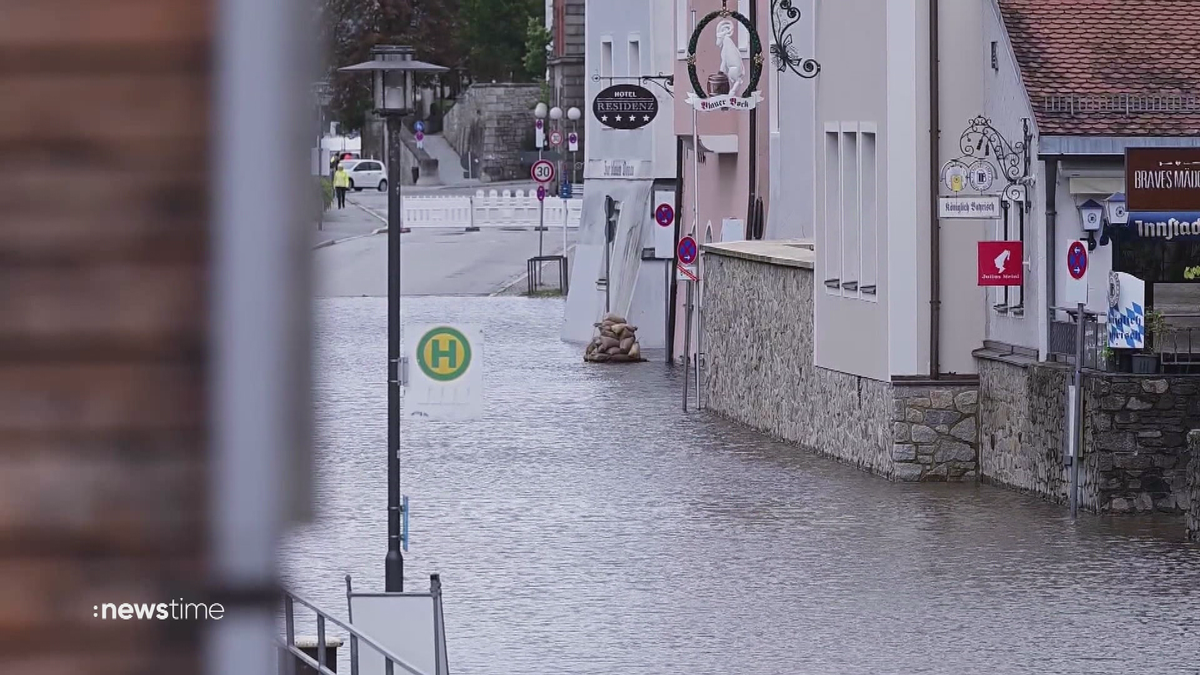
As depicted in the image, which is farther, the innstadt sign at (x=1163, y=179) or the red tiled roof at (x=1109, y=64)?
the red tiled roof at (x=1109, y=64)

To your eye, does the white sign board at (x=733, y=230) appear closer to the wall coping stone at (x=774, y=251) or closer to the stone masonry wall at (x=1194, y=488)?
the wall coping stone at (x=774, y=251)

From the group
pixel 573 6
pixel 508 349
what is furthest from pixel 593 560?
pixel 573 6

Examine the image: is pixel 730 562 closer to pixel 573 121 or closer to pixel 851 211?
pixel 851 211

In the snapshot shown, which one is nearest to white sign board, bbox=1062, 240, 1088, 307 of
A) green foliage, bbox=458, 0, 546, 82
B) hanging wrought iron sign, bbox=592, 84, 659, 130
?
hanging wrought iron sign, bbox=592, 84, 659, 130

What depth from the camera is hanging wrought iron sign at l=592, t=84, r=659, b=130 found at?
36.0 m

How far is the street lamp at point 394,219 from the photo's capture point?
13672 mm

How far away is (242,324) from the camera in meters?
2.40

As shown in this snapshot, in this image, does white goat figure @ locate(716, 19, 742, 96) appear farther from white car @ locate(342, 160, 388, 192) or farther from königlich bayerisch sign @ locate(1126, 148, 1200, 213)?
white car @ locate(342, 160, 388, 192)

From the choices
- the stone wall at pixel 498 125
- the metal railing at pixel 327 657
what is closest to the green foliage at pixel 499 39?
the stone wall at pixel 498 125

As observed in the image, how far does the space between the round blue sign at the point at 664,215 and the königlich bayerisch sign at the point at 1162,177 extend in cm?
1844

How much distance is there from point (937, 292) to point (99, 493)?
20561 millimetres

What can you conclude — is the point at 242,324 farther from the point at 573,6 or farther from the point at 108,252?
the point at 573,6

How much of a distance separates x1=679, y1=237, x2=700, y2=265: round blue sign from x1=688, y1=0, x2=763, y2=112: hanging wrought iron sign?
1.71 meters

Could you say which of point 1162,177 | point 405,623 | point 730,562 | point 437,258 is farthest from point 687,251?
point 437,258
